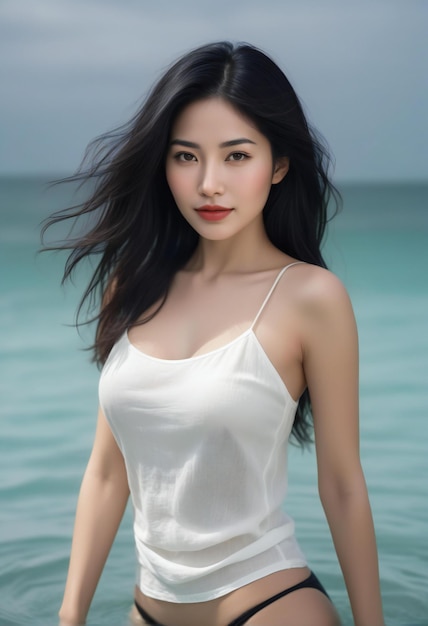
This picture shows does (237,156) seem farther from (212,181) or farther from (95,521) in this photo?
(95,521)

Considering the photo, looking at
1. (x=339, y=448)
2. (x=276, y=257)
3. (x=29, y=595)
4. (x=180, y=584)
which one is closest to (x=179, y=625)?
(x=180, y=584)

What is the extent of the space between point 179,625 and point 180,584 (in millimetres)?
96

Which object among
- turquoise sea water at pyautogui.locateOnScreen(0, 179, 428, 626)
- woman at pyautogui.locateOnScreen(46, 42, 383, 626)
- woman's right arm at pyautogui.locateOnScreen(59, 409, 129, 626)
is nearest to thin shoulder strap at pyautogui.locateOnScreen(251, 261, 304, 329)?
woman at pyautogui.locateOnScreen(46, 42, 383, 626)

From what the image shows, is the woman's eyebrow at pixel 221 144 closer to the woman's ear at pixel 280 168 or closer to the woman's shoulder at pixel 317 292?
the woman's ear at pixel 280 168

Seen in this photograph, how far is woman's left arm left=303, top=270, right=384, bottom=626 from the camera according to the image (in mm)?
2326

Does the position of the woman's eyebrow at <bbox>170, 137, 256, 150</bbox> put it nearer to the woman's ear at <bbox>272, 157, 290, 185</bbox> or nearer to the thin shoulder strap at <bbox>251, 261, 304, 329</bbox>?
the woman's ear at <bbox>272, 157, 290, 185</bbox>

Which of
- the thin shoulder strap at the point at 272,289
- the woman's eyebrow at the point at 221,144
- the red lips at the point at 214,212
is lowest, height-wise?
the thin shoulder strap at the point at 272,289

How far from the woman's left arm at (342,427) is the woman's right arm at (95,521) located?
20.5 inches

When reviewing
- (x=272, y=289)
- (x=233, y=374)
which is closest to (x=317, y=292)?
(x=272, y=289)

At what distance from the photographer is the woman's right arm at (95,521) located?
8.52 feet

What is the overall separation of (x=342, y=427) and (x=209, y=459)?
281 mm

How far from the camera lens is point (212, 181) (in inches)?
Answer: 93.9

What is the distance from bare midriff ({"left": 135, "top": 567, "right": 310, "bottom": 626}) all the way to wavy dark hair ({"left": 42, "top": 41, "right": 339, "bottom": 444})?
0.39 meters

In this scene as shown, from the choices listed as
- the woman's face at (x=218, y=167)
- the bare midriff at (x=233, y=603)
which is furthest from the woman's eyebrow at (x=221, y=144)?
the bare midriff at (x=233, y=603)
